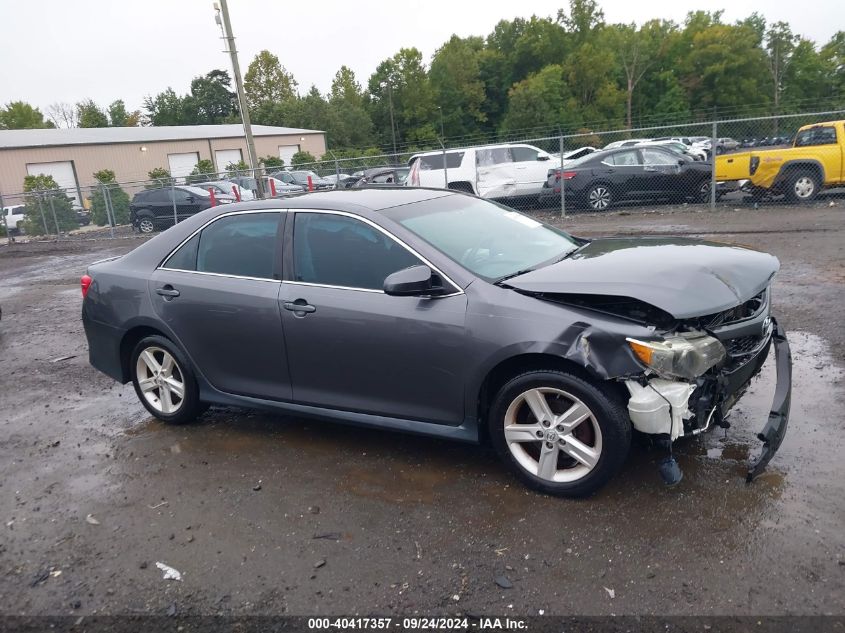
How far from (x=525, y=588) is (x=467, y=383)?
1132 millimetres

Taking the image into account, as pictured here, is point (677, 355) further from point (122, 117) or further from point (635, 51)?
point (122, 117)

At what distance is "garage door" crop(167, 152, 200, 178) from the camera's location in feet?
151

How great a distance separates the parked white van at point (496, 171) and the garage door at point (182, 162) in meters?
33.2

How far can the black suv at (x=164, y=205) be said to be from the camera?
854 inches

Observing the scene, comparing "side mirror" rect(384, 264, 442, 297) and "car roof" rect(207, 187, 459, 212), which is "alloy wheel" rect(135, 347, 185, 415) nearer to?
"car roof" rect(207, 187, 459, 212)

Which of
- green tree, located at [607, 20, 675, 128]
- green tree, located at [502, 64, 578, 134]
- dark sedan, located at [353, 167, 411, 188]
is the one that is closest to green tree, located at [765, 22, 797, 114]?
green tree, located at [607, 20, 675, 128]

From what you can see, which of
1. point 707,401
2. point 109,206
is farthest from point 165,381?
point 109,206

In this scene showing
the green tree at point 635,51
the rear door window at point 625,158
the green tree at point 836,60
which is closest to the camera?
the rear door window at point 625,158

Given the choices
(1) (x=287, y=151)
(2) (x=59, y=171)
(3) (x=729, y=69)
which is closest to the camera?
(2) (x=59, y=171)

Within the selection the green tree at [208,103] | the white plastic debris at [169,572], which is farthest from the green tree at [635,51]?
the white plastic debris at [169,572]

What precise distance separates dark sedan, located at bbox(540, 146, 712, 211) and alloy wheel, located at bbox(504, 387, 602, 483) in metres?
13.4

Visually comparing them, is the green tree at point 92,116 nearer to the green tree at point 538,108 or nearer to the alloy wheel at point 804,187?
the green tree at point 538,108

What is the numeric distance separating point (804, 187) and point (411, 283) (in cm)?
1343

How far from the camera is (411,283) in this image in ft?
12.2
